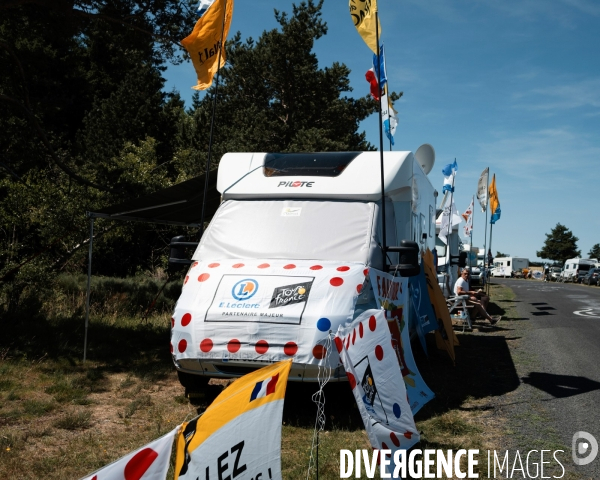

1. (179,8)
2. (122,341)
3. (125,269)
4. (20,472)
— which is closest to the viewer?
(20,472)

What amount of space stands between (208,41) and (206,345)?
4581 millimetres

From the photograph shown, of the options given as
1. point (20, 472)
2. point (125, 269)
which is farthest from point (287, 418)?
point (125, 269)

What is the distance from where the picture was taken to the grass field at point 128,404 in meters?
5.09

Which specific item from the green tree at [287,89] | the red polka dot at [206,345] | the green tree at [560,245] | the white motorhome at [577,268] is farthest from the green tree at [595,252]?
the red polka dot at [206,345]

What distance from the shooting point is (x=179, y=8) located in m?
12.1

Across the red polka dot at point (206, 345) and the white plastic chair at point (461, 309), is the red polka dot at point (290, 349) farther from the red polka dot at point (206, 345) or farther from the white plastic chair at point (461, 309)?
the white plastic chair at point (461, 309)

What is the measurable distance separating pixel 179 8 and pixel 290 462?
32.2 ft

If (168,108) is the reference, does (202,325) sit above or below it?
below

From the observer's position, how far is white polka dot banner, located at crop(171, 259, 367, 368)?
18.6 feet

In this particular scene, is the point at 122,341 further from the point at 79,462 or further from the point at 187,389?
the point at 79,462

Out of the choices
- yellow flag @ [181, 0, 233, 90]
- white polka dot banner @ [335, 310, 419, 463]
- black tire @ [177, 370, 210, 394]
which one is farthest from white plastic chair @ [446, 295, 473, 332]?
white polka dot banner @ [335, 310, 419, 463]

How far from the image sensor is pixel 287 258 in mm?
6547

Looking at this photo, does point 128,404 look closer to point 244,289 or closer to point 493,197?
point 244,289

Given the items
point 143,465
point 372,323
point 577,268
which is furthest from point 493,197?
point 577,268
